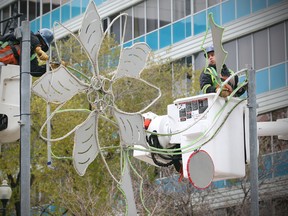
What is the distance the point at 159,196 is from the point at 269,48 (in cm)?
1044

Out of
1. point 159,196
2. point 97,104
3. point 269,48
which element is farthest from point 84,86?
point 269,48

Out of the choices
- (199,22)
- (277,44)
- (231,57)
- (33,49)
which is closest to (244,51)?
(231,57)

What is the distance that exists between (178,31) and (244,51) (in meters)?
4.48

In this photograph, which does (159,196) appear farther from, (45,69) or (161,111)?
(45,69)

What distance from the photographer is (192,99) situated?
56.9 ft

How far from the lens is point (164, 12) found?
4872 centimetres

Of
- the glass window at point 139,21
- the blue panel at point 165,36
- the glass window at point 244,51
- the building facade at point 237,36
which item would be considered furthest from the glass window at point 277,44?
the glass window at point 139,21

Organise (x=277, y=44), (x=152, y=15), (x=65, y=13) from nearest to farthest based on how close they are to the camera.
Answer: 1. (x=277, y=44)
2. (x=152, y=15)
3. (x=65, y=13)

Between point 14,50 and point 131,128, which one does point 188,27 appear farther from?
point 131,128

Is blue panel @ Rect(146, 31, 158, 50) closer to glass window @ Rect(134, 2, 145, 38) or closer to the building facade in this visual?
the building facade

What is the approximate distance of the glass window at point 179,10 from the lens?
158 ft

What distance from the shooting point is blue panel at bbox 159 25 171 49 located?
48.2 meters

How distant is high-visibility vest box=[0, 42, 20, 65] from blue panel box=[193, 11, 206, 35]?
30341 mm

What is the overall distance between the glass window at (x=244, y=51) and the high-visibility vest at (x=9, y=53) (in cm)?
2784
